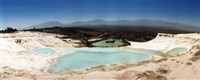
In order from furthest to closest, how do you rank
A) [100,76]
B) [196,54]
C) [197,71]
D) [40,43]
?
1. [40,43]
2. [196,54]
3. [100,76]
4. [197,71]

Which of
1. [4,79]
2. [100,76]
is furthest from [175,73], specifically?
[4,79]

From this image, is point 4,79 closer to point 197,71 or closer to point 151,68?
point 151,68

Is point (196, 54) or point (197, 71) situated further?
point (196, 54)

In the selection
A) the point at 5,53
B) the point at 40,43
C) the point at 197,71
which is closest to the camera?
the point at 197,71

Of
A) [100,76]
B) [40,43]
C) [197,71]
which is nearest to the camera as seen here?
[197,71]

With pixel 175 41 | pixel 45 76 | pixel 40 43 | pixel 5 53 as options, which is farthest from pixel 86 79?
pixel 175 41

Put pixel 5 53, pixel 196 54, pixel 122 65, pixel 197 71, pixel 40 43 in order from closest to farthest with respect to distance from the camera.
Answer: pixel 197 71 → pixel 196 54 → pixel 122 65 → pixel 5 53 → pixel 40 43

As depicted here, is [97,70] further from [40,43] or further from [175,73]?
[40,43]

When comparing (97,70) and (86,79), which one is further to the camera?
(97,70)
